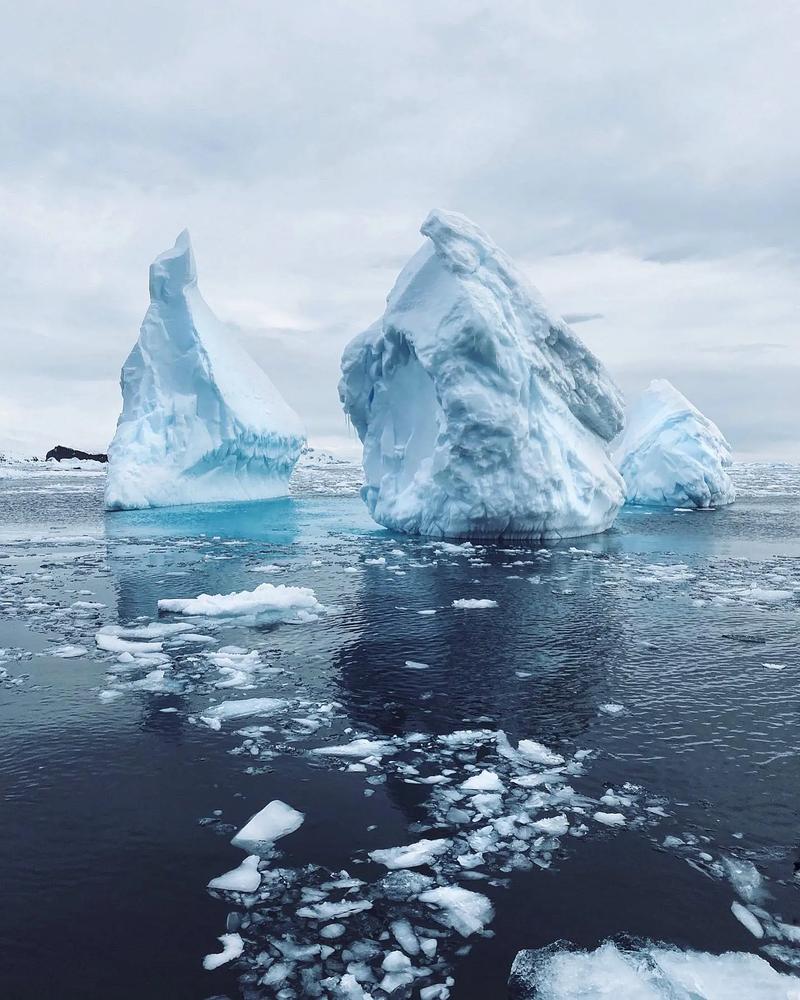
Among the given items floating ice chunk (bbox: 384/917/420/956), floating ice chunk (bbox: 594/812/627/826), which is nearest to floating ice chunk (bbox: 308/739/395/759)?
floating ice chunk (bbox: 594/812/627/826)

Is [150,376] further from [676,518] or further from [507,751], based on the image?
[507,751]

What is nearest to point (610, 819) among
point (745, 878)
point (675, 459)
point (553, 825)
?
point (553, 825)

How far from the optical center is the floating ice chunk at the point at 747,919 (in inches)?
139

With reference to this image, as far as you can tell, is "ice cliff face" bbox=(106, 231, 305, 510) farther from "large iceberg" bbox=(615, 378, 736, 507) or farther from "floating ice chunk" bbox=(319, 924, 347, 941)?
"floating ice chunk" bbox=(319, 924, 347, 941)

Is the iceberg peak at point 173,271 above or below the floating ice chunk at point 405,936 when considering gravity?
above

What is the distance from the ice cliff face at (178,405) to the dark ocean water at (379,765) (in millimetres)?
16773

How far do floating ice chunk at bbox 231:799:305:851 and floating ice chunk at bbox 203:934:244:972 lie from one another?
794mm

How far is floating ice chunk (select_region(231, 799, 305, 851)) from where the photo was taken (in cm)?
432

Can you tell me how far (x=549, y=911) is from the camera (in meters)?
3.68

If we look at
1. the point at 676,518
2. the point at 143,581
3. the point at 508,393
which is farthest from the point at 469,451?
the point at 676,518

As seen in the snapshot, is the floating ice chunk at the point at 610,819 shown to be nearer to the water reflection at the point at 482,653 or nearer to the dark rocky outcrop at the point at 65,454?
the water reflection at the point at 482,653

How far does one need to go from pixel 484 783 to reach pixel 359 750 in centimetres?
110

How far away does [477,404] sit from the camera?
55.8ft

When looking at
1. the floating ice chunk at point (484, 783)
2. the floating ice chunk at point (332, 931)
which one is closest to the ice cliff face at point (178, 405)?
the floating ice chunk at point (484, 783)
